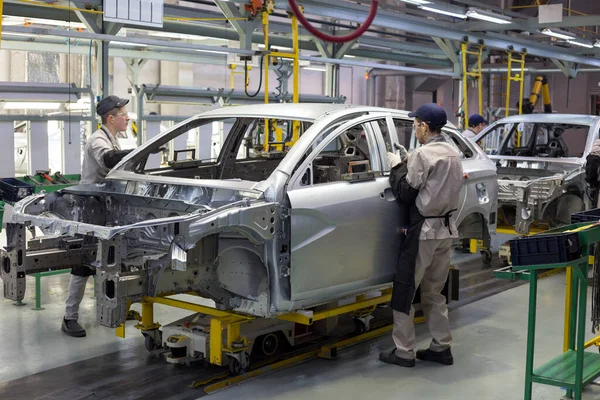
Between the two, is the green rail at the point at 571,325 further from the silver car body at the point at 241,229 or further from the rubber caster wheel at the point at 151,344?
the rubber caster wheel at the point at 151,344

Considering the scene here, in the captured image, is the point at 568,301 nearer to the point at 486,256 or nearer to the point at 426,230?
the point at 426,230

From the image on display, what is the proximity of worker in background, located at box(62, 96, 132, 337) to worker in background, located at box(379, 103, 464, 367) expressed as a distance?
2.23 metres

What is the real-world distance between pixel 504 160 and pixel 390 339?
169 inches

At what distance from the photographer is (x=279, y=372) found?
16.9 feet

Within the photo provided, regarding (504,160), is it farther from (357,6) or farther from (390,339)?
(390,339)

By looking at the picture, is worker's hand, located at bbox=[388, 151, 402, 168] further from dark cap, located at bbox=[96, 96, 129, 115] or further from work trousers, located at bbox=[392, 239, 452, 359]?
dark cap, located at bbox=[96, 96, 129, 115]

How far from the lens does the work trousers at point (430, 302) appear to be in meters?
5.23

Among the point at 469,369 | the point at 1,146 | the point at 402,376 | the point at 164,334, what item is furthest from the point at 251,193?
the point at 1,146

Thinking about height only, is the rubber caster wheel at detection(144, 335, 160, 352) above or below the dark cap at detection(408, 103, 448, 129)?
below

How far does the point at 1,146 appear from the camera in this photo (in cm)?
877

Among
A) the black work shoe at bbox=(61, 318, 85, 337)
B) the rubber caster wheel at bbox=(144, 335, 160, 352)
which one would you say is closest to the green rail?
the rubber caster wheel at bbox=(144, 335, 160, 352)

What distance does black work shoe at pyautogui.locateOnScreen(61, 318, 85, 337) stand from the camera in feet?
19.3

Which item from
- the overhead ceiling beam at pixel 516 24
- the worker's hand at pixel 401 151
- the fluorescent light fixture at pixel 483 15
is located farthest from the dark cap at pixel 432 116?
the overhead ceiling beam at pixel 516 24

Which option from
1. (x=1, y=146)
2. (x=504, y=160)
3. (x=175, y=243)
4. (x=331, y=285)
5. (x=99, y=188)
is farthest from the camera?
(x=504, y=160)
